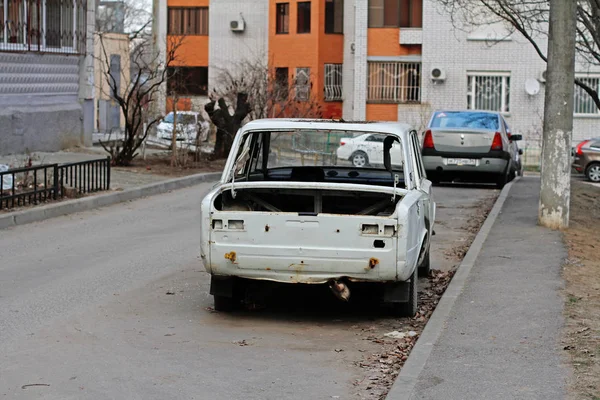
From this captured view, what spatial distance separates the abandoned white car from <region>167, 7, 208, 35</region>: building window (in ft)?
148

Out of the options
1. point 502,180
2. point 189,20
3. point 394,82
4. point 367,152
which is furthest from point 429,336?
point 189,20

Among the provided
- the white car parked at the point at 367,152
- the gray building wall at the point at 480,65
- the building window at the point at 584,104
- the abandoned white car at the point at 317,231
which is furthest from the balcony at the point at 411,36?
the abandoned white car at the point at 317,231

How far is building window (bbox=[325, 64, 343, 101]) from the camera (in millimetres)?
48875

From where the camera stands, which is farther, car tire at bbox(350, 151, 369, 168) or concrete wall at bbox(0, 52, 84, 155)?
concrete wall at bbox(0, 52, 84, 155)

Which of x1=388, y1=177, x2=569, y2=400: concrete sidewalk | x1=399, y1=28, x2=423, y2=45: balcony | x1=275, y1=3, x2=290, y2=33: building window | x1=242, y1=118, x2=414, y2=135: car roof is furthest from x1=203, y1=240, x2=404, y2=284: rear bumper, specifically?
x1=275, y1=3, x2=290, y2=33: building window

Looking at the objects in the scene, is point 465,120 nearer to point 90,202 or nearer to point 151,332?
point 90,202

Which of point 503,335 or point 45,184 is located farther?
point 45,184

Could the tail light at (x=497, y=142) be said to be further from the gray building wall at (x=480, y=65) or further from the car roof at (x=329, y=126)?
the gray building wall at (x=480, y=65)

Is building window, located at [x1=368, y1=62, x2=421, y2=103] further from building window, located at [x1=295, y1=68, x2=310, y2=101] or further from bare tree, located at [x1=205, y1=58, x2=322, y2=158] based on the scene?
bare tree, located at [x1=205, y1=58, x2=322, y2=158]

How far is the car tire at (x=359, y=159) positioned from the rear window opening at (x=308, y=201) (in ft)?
4.37

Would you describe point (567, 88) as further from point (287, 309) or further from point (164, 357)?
point (164, 357)

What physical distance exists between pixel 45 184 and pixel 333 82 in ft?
110

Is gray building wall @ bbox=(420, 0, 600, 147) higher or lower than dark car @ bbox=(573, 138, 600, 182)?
higher

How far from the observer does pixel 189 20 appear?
54.2 m
